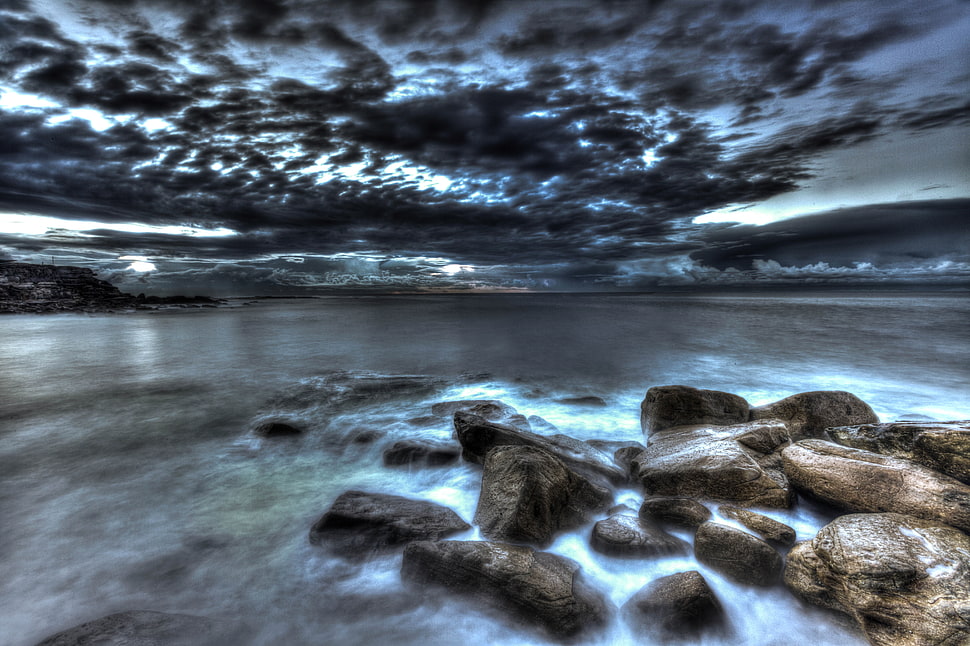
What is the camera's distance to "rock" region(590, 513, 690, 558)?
3836 millimetres

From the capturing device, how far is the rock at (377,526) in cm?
414

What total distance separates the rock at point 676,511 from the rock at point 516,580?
116cm

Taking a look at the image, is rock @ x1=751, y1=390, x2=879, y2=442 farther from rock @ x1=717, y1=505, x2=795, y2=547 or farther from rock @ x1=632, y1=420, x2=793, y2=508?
rock @ x1=717, y1=505, x2=795, y2=547

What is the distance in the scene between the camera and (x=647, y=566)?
3742 millimetres

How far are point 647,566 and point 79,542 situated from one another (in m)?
6.11

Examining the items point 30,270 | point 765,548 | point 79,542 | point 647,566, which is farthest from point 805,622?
point 30,270

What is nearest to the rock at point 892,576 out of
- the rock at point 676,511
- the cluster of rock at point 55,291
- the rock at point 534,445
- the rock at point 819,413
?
the rock at point 676,511

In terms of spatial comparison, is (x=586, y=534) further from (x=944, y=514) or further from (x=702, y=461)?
(x=944, y=514)

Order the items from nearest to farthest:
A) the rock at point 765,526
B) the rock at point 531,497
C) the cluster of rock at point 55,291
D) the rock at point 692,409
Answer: the rock at point 765,526 → the rock at point 531,497 → the rock at point 692,409 → the cluster of rock at point 55,291

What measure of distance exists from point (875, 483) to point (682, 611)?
261 centimetres

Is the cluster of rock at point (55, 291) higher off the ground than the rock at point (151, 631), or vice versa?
the rock at point (151, 631)

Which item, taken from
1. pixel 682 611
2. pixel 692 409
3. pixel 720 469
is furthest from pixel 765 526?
pixel 692 409

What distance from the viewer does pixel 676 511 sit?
4.22 meters

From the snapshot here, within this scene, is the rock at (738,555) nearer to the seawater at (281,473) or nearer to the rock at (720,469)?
the seawater at (281,473)
